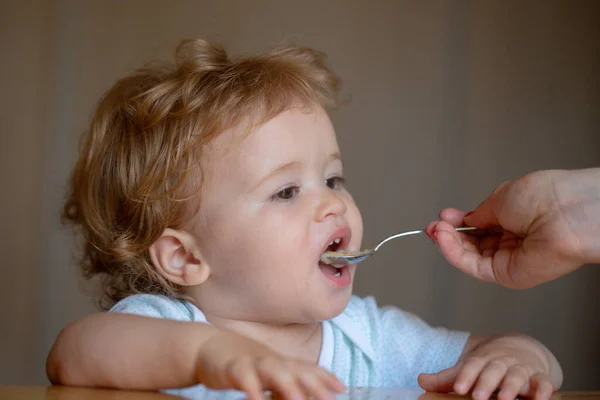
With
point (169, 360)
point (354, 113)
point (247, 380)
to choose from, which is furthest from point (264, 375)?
point (354, 113)

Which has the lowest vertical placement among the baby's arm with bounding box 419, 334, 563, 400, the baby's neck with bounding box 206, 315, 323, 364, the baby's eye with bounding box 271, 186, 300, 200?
the baby's neck with bounding box 206, 315, 323, 364

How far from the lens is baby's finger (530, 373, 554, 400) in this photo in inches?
33.3

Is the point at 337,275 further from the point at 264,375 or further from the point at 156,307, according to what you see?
the point at 264,375

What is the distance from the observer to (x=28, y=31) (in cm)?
191

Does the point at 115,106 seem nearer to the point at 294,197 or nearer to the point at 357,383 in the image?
the point at 294,197

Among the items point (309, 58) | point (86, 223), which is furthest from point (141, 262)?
point (309, 58)

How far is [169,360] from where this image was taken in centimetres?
79

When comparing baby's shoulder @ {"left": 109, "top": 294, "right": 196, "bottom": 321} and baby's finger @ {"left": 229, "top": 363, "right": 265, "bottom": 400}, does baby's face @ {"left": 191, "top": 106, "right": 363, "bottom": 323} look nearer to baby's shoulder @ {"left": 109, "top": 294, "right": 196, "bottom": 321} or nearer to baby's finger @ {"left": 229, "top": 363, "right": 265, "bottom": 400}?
baby's shoulder @ {"left": 109, "top": 294, "right": 196, "bottom": 321}

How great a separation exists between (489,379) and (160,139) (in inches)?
22.8

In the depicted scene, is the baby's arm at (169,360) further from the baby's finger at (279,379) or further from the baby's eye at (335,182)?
the baby's eye at (335,182)

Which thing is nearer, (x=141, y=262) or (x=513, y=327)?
(x=141, y=262)

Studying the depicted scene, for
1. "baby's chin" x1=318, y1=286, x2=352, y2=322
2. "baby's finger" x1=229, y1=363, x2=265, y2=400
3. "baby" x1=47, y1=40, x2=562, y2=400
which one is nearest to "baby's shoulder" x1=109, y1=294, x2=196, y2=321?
"baby" x1=47, y1=40, x2=562, y2=400

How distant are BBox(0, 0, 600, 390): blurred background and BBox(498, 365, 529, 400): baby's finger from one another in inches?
38.2

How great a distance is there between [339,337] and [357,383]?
8 centimetres
